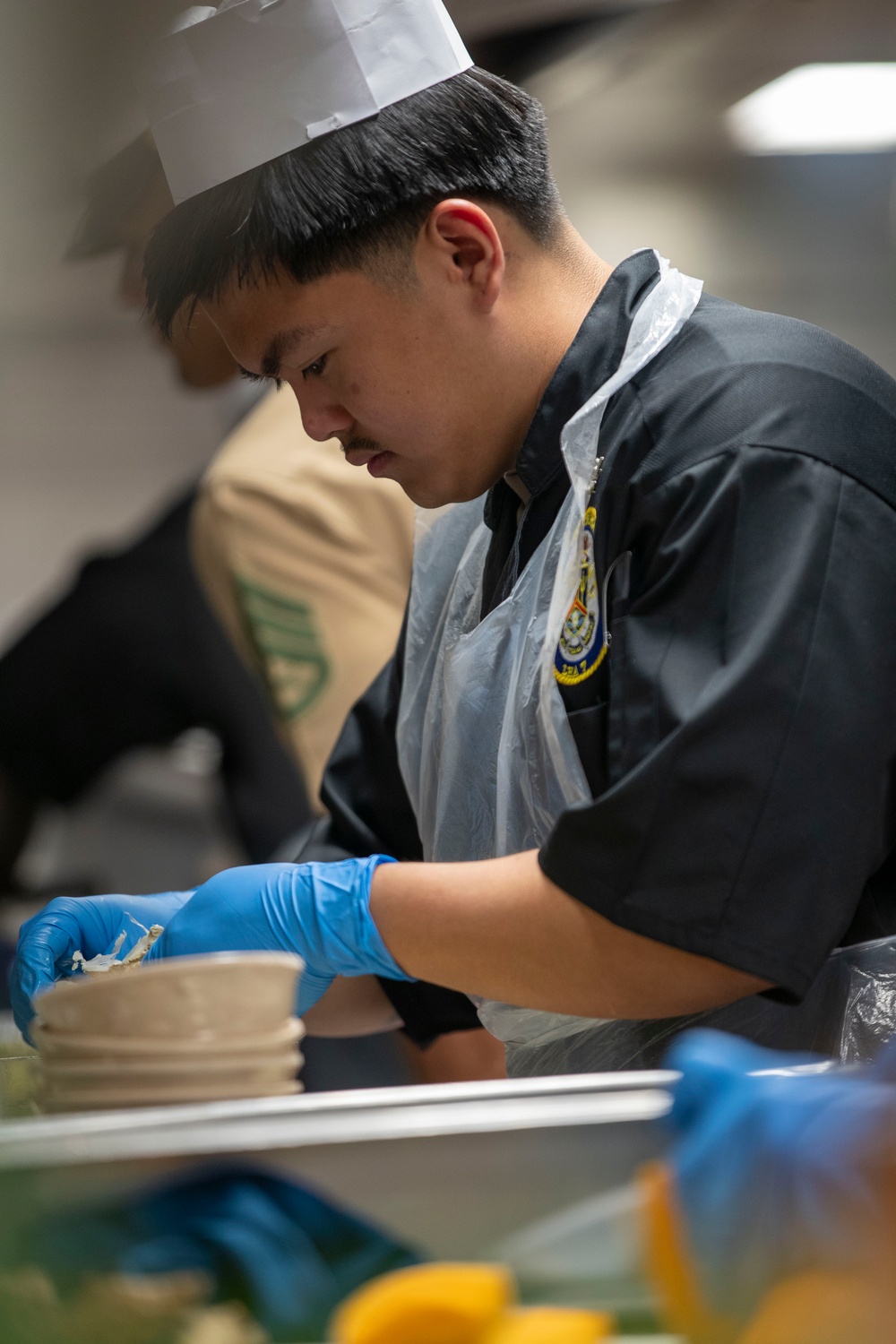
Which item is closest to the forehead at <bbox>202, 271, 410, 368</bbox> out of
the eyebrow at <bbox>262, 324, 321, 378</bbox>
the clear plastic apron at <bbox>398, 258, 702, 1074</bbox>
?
the eyebrow at <bbox>262, 324, 321, 378</bbox>

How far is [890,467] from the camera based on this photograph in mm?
998

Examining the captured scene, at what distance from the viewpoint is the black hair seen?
1.08 m

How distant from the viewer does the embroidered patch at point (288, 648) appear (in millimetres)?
2086

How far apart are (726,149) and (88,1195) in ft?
13.1

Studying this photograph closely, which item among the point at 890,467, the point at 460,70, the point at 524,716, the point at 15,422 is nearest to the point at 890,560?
the point at 890,467

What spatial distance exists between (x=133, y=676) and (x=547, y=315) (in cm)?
238

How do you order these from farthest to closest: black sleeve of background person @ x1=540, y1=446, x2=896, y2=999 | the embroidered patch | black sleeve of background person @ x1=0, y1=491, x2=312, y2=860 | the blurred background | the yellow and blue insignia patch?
1. black sleeve of background person @ x1=0, y1=491, x2=312, y2=860
2. the embroidered patch
3. the blurred background
4. the yellow and blue insignia patch
5. black sleeve of background person @ x1=540, y1=446, x2=896, y2=999

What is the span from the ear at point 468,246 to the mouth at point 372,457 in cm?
17

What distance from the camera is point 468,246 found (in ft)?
3.69

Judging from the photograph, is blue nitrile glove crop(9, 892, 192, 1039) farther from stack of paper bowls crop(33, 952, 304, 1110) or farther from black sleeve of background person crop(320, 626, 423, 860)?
stack of paper bowls crop(33, 952, 304, 1110)

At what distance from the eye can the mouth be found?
0.28ft

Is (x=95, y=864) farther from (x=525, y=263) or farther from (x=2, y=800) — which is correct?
(x=525, y=263)

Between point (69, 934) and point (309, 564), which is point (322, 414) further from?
point (309, 564)

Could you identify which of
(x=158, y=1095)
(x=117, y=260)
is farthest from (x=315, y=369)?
(x=117, y=260)
